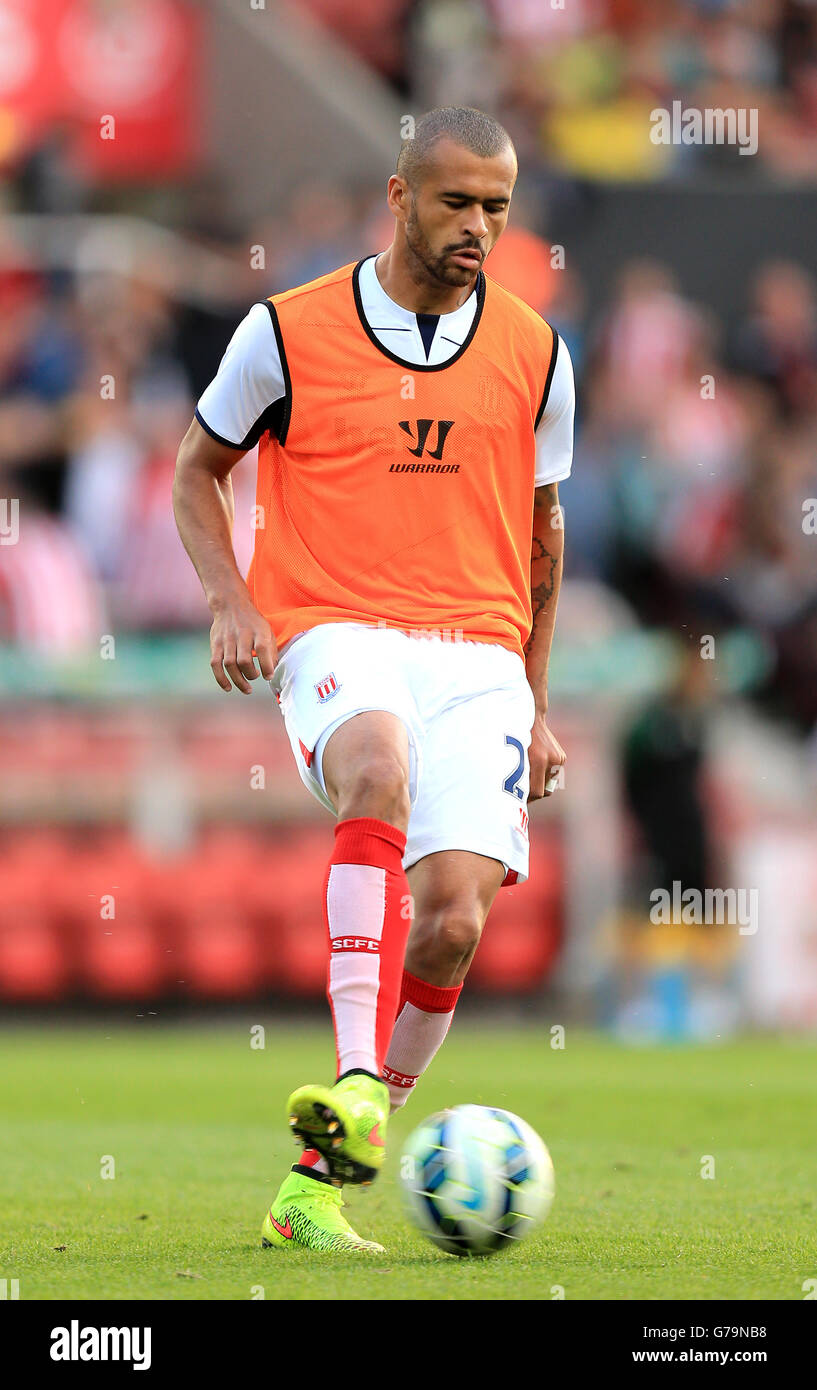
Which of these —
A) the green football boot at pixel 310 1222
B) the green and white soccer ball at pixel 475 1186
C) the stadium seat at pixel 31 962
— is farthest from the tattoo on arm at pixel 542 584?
the stadium seat at pixel 31 962

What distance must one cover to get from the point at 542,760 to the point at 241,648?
3.67 feet

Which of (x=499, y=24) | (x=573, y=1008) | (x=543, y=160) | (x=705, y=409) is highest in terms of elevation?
(x=499, y=24)

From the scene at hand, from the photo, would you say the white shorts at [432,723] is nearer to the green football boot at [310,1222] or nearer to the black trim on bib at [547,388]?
the black trim on bib at [547,388]

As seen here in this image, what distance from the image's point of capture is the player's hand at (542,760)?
20.7ft

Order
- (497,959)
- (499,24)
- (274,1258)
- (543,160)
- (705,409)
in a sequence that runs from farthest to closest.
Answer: (499,24), (543,160), (705,409), (497,959), (274,1258)

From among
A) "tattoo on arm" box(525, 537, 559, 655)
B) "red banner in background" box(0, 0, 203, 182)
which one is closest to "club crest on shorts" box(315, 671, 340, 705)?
"tattoo on arm" box(525, 537, 559, 655)

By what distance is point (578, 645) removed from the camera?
14.5 metres

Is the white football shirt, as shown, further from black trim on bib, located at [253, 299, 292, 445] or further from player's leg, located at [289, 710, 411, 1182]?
player's leg, located at [289, 710, 411, 1182]

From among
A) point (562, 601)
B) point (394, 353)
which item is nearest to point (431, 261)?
point (394, 353)

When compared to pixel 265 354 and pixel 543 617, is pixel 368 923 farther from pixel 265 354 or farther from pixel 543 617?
pixel 265 354

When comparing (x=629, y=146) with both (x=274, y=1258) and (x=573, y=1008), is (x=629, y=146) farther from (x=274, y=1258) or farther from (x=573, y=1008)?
(x=274, y=1258)

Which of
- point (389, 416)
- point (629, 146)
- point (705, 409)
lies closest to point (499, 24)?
point (629, 146)

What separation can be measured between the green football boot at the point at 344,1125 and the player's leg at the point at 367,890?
0.41 ft
